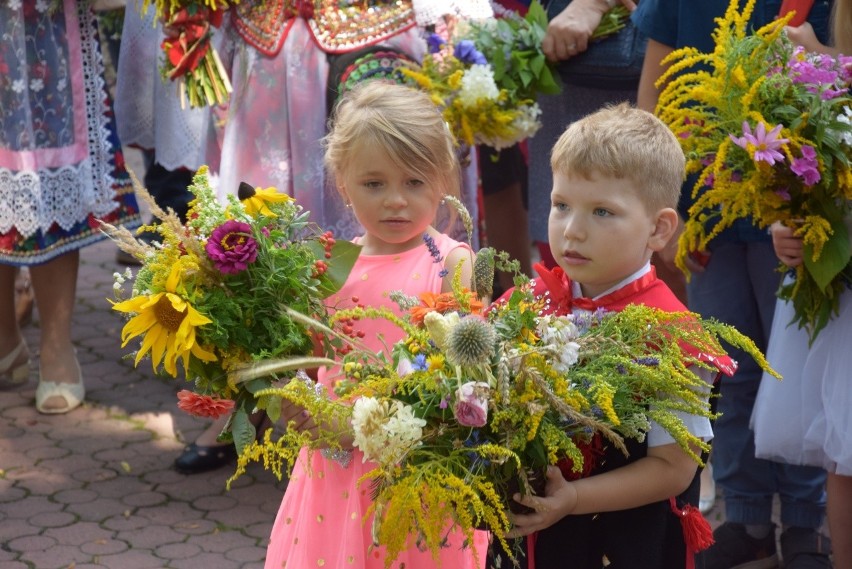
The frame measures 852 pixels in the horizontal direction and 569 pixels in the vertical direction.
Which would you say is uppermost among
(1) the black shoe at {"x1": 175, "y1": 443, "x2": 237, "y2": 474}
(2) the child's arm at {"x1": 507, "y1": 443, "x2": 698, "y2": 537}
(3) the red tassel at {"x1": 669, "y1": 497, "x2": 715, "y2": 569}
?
(2) the child's arm at {"x1": 507, "y1": 443, "x2": 698, "y2": 537}

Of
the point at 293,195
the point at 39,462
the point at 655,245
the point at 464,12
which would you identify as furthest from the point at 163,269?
the point at 39,462

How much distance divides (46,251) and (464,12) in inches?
78.6

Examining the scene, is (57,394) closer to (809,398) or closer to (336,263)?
(336,263)

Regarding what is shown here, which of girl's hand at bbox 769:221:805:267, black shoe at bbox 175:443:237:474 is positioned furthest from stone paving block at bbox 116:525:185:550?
girl's hand at bbox 769:221:805:267

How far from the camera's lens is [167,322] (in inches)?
92.4

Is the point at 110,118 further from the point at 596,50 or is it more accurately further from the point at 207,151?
the point at 596,50

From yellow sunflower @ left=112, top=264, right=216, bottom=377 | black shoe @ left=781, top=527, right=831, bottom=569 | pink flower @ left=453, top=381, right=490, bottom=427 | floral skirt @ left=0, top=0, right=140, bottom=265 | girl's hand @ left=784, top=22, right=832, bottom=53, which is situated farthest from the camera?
floral skirt @ left=0, top=0, right=140, bottom=265

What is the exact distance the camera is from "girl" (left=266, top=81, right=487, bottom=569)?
286 cm

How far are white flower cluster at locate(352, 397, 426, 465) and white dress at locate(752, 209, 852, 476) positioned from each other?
1784 mm

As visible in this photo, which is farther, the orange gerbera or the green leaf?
the green leaf

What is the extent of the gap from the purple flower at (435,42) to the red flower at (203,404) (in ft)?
6.67

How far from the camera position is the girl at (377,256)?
9.39ft

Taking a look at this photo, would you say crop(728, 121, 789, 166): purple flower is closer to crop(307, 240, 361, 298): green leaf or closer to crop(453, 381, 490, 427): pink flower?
crop(307, 240, 361, 298): green leaf

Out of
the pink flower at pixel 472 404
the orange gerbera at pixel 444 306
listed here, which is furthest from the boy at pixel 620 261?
the pink flower at pixel 472 404
